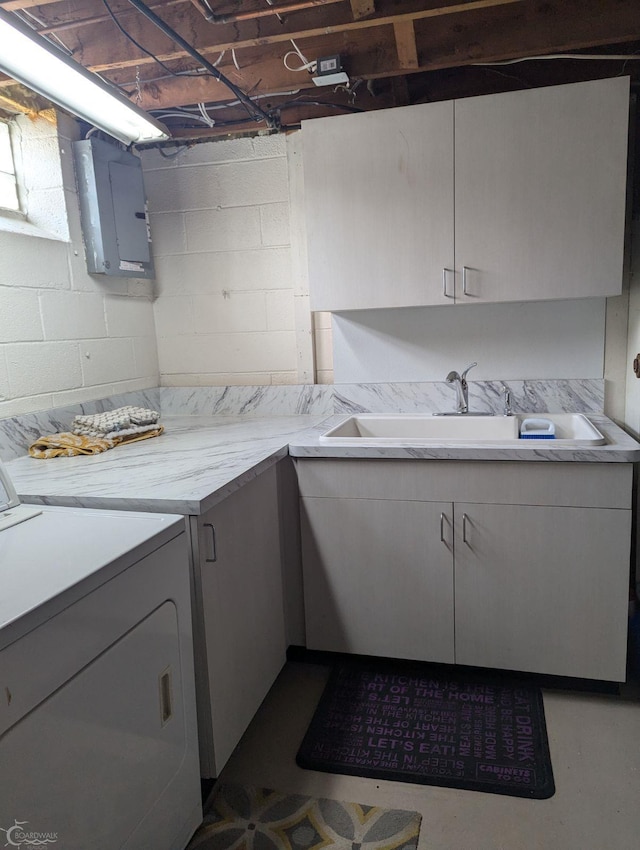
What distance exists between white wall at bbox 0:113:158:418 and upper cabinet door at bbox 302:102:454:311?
3.09 ft

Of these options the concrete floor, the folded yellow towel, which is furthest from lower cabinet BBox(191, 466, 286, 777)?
the folded yellow towel

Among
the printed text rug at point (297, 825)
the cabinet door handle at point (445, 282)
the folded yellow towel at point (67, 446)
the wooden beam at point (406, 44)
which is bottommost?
the printed text rug at point (297, 825)

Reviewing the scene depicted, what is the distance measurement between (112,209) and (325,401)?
1227mm

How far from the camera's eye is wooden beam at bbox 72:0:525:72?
1836mm

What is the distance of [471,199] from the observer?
84.0 inches

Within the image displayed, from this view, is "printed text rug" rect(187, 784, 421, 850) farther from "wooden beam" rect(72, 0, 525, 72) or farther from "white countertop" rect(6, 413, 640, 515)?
"wooden beam" rect(72, 0, 525, 72)

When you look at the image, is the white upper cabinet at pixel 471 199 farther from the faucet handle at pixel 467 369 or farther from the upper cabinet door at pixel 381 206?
the faucet handle at pixel 467 369

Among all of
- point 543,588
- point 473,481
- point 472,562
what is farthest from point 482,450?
point 543,588

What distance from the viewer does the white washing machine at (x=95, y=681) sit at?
93 centimetres

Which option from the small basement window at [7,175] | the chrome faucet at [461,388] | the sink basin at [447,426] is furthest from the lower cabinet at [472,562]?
the small basement window at [7,175]

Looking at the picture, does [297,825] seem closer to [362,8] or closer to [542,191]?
[542,191]

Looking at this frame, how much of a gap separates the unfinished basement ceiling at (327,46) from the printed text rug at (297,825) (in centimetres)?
233

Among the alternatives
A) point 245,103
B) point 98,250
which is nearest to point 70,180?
point 98,250

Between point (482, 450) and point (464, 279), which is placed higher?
point (464, 279)
